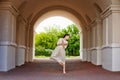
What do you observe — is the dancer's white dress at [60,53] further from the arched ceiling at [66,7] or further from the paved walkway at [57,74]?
the arched ceiling at [66,7]

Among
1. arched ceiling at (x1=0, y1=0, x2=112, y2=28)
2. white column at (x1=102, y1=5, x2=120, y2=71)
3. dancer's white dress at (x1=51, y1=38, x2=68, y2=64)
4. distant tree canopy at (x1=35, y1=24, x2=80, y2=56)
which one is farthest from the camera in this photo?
distant tree canopy at (x1=35, y1=24, x2=80, y2=56)

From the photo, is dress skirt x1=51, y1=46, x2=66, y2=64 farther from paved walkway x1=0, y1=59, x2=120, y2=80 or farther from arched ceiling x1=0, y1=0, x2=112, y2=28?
arched ceiling x1=0, y1=0, x2=112, y2=28

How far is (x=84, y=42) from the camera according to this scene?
28.4 m

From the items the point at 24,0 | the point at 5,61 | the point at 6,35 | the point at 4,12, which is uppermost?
the point at 24,0

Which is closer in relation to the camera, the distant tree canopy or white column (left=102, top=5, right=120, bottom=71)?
white column (left=102, top=5, right=120, bottom=71)

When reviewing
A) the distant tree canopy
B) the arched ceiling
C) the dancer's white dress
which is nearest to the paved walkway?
the dancer's white dress

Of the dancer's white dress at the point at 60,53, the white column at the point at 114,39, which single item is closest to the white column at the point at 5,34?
the dancer's white dress at the point at 60,53

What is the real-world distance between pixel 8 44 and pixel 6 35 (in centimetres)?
48

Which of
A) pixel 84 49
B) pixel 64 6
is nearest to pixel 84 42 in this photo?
pixel 84 49

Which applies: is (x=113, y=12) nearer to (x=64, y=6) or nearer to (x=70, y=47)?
(x=64, y=6)

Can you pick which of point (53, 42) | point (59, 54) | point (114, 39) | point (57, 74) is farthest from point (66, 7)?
point (53, 42)

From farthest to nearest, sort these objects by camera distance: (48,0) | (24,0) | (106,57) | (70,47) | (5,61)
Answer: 1. (70,47)
2. (48,0)
3. (24,0)
4. (106,57)
5. (5,61)

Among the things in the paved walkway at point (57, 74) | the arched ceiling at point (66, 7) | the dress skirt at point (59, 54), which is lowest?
the paved walkway at point (57, 74)

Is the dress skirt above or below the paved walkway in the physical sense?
above
